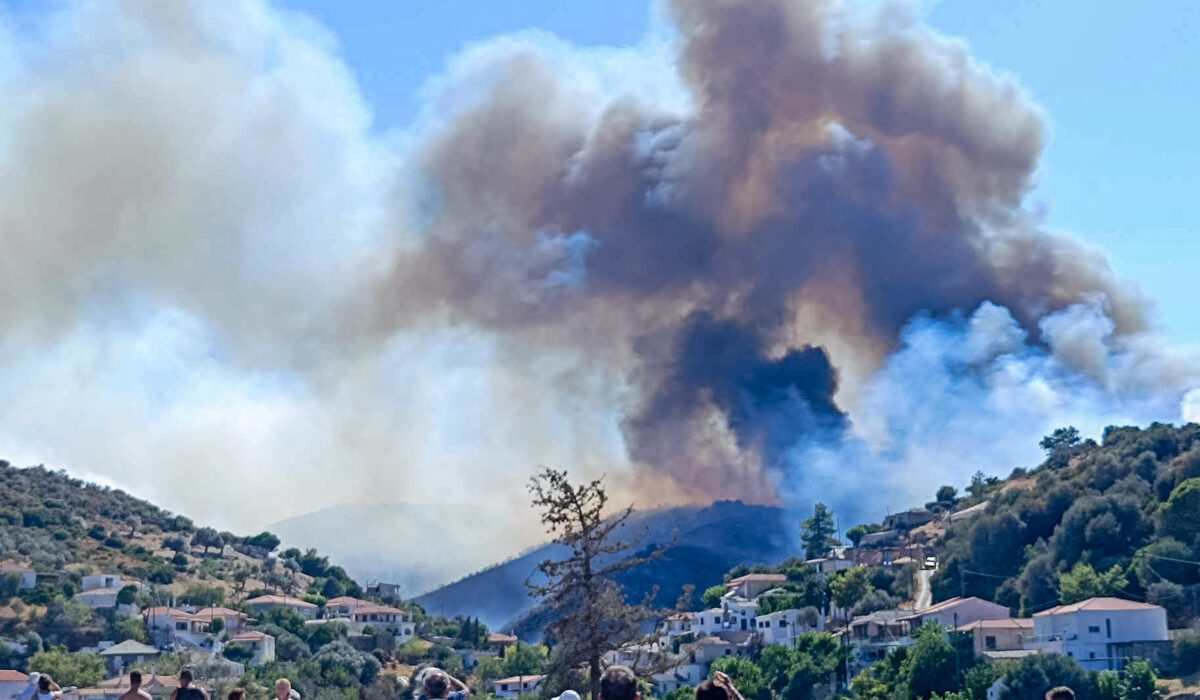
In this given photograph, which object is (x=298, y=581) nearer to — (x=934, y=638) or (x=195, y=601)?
(x=195, y=601)

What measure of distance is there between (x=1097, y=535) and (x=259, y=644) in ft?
161

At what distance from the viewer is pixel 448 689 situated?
1209 centimetres

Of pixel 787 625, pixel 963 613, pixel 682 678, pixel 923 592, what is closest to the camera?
pixel 963 613

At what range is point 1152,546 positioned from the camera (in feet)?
260

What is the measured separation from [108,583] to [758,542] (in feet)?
341

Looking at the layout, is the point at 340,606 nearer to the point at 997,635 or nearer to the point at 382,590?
the point at 382,590

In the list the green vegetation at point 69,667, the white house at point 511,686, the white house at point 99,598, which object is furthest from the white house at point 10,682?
the white house at point 511,686

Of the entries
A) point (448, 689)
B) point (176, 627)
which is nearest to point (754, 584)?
point (176, 627)

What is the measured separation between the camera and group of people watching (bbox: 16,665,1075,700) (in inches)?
400

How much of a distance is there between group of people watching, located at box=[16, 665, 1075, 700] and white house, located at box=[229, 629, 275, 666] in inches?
2915

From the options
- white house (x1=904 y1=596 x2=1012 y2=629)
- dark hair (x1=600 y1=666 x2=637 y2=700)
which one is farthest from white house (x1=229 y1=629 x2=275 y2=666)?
dark hair (x1=600 y1=666 x2=637 y2=700)

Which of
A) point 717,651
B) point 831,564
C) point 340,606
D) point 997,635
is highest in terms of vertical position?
point 831,564

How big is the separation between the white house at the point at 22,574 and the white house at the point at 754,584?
1895 inches

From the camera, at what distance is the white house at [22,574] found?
301 feet
